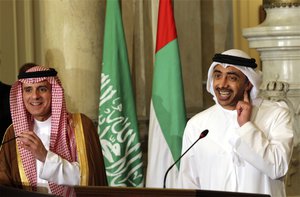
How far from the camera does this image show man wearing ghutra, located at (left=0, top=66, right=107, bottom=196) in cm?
616

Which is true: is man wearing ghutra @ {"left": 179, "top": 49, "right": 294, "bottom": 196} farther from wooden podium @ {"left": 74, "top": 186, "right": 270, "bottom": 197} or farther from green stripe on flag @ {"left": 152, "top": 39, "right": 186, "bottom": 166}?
green stripe on flag @ {"left": 152, "top": 39, "right": 186, "bottom": 166}

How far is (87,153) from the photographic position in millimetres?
6223

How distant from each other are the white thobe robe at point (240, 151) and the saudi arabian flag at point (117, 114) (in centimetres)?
165

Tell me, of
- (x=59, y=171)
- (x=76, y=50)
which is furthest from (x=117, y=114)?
(x=59, y=171)

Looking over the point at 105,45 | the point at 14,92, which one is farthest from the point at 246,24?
the point at 14,92

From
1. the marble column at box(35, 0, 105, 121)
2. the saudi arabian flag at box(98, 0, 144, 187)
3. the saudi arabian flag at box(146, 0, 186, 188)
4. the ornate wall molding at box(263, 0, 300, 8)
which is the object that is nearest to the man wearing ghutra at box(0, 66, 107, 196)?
the saudi arabian flag at box(98, 0, 144, 187)

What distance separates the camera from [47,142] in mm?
6309

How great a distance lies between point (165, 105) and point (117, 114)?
37 cm

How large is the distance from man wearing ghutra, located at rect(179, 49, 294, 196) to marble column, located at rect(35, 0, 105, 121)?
2059 mm

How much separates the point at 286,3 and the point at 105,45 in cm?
148

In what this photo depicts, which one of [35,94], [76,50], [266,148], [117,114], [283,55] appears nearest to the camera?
[266,148]

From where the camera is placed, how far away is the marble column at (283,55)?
26.8 feet

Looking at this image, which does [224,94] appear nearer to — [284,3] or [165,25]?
[165,25]

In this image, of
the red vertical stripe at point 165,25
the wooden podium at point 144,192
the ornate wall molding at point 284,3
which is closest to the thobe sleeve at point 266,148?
the wooden podium at point 144,192
